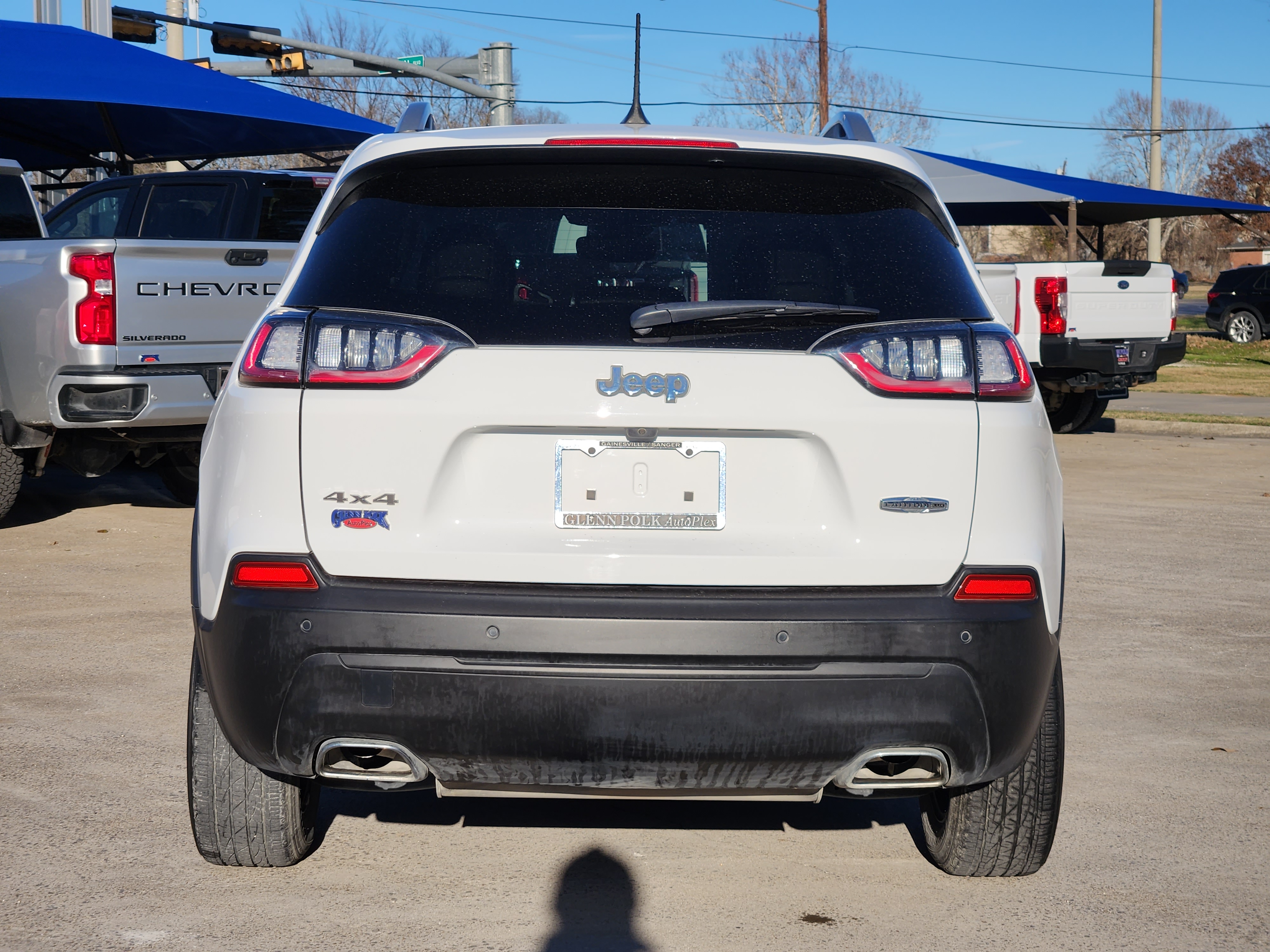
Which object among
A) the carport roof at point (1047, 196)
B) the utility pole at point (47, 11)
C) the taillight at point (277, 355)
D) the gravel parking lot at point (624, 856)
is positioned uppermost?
the utility pole at point (47, 11)

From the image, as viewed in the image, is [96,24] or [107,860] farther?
[96,24]

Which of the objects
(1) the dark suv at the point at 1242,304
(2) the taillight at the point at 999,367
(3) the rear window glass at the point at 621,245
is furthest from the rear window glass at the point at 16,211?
(1) the dark suv at the point at 1242,304

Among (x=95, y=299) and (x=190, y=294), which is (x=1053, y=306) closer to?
(x=190, y=294)

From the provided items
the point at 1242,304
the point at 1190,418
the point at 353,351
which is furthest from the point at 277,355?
the point at 1242,304

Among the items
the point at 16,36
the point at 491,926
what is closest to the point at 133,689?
the point at 491,926

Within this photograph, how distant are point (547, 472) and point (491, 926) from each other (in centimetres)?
113

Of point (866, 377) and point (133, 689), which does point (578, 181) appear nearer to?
point (866, 377)

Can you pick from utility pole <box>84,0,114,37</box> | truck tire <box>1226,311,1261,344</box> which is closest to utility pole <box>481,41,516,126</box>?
utility pole <box>84,0,114,37</box>

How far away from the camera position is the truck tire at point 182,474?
995 centimetres

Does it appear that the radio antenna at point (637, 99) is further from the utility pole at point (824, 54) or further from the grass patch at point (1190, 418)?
the utility pole at point (824, 54)

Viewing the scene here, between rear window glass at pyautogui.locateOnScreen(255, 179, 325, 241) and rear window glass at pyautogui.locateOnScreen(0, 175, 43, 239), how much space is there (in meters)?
1.60

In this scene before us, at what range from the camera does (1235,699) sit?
17.5ft

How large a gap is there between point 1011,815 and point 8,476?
6912mm

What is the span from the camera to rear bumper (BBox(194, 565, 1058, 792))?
2.78 m
